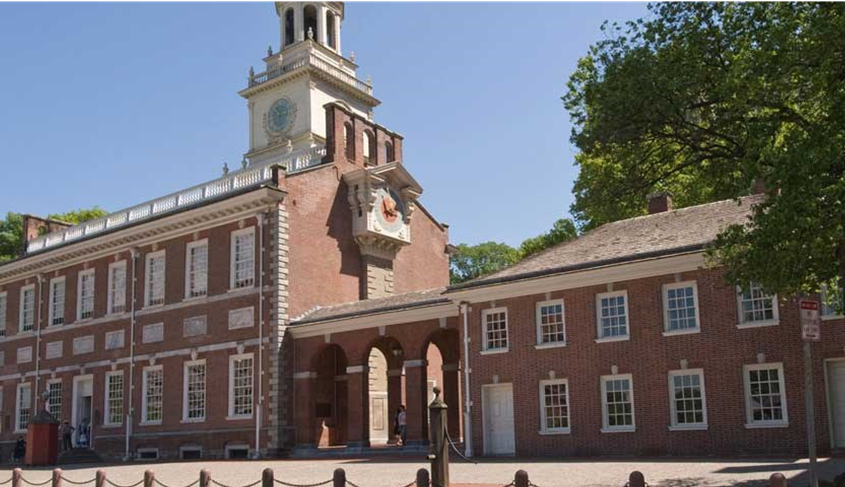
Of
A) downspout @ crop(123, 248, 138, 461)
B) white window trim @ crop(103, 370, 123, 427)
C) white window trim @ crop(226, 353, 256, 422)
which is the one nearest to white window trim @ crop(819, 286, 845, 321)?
white window trim @ crop(226, 353, 256, 422)

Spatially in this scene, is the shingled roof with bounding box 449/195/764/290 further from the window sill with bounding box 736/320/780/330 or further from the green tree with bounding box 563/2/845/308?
the green tree with bounding box 563/2/845/308

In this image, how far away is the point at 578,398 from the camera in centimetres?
2561

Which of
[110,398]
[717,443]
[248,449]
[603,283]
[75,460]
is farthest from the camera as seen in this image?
[110,398]

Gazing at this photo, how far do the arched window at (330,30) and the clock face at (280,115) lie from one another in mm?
4819

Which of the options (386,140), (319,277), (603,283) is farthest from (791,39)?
(386,140)

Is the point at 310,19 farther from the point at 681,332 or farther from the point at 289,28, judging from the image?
the point at 681,332

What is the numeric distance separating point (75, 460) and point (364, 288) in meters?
13.0

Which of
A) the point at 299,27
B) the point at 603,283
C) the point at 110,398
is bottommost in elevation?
the point at 110,398

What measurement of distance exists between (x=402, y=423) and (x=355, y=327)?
148 inches

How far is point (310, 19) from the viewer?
184 feet

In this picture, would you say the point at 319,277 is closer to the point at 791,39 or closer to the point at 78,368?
the point at 78,368

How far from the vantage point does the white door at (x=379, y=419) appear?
116 feet


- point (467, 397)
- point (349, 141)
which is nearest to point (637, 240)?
point (467, 397)

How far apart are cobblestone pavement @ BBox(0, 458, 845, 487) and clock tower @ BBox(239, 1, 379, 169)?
1046 inches
